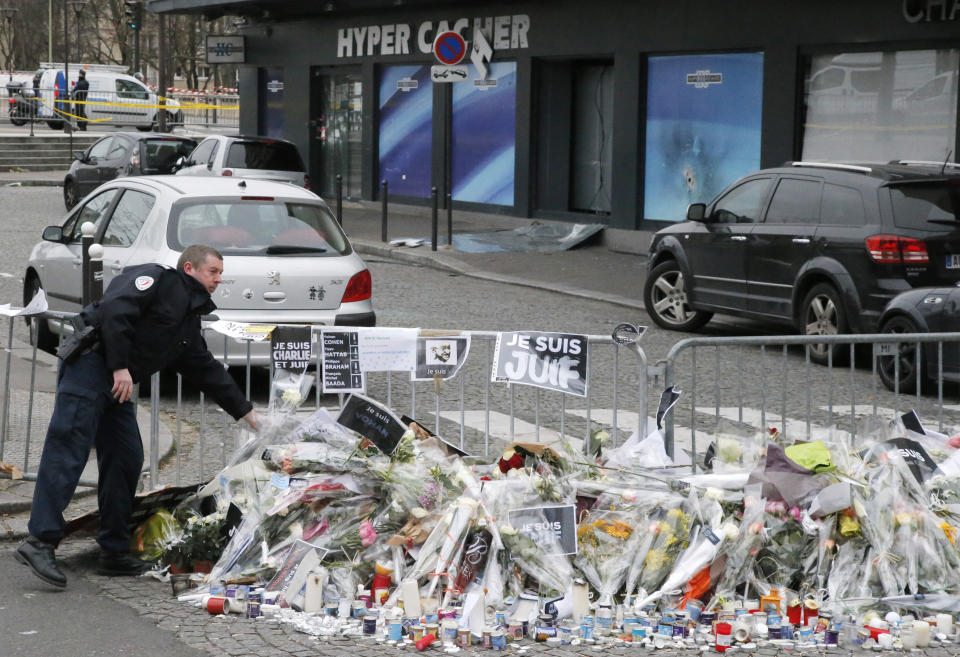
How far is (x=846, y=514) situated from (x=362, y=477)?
6.76ft

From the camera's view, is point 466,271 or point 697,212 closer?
point 697,212

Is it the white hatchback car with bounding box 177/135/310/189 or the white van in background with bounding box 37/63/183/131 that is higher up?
the white van in background with bounding box 37/63/183/131

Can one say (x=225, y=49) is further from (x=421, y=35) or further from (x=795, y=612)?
(x=795, y=612)

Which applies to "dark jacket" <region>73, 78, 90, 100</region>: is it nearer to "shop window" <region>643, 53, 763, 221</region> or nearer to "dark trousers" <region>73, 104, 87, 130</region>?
"dark trousers" <region>73, 104, 87, 130</region>

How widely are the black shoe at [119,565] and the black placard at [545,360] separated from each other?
185cm

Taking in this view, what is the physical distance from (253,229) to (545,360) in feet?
13.8

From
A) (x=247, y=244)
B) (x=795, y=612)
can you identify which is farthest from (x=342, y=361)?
(x=247, y=244)

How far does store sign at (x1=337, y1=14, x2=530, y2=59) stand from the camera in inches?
915

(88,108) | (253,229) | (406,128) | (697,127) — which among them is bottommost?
(253,229)

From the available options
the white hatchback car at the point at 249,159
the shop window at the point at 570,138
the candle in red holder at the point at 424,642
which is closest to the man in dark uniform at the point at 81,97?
the white hatchback car at the point at 249,159

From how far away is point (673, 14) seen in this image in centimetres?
2011

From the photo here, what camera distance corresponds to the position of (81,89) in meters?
46.0

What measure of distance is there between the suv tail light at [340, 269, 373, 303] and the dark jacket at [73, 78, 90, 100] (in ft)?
126

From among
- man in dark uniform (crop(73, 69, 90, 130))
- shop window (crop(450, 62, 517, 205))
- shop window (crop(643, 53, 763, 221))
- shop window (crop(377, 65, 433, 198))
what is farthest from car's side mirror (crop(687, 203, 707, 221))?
man in dark uniform (crop(73, 69, 90, 130))
